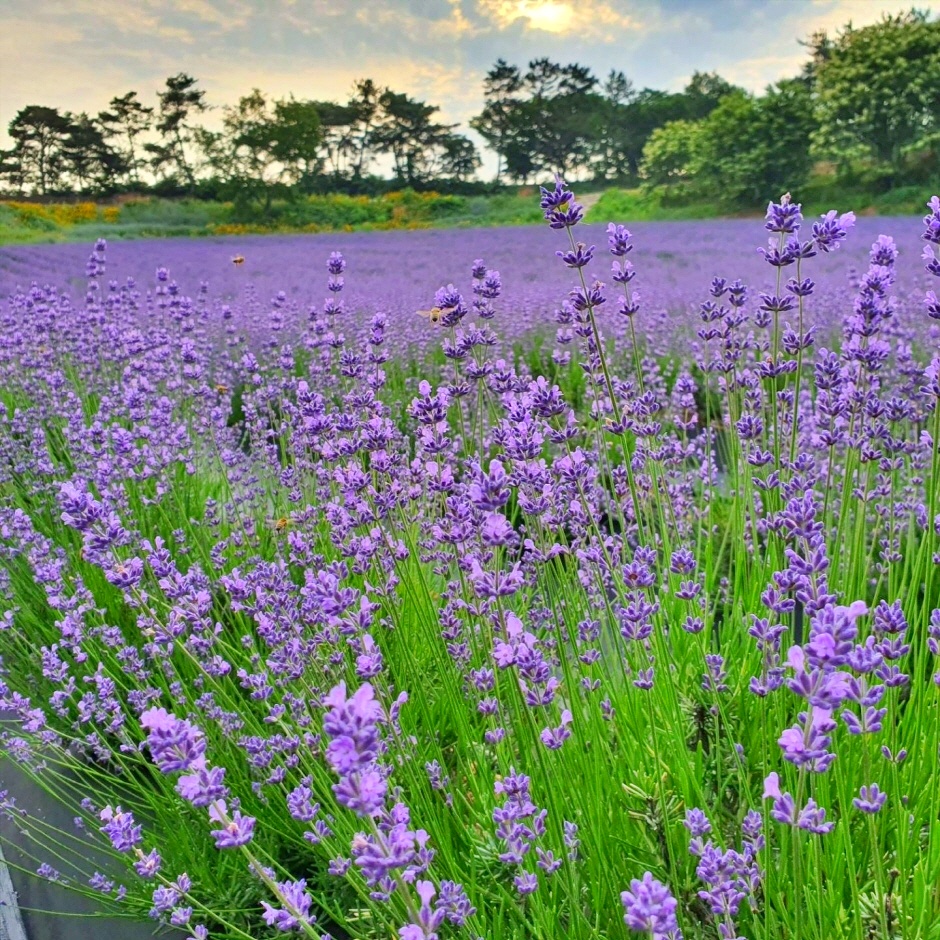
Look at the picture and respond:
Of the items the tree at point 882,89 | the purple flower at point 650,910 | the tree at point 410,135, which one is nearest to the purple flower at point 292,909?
the purple flower at point 650,910

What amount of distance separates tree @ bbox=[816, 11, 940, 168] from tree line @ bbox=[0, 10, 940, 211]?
0.02 meters

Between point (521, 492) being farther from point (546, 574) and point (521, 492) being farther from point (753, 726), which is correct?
point (753, 726)

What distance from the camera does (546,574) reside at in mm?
1358

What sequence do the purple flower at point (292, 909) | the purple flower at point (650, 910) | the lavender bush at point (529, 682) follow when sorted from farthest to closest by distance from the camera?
the lavender bush at point (529, 682)
the purple flower at point (292, 909)
the purple flower at point (650, 910)

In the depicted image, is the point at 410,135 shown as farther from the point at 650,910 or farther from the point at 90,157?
the point at 650,910

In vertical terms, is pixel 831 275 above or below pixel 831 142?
below

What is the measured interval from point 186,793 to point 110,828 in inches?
13.3

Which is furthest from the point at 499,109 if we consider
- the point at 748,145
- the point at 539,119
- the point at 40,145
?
the point at 40,145

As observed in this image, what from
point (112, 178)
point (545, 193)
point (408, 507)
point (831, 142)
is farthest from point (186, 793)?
point (831, 142)

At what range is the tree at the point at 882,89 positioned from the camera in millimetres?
12820

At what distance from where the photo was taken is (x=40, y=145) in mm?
8531

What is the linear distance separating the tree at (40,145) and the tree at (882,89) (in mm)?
11747

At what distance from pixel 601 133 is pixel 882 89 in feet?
15.3

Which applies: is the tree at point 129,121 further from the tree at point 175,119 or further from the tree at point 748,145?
the tree at point 748,145
